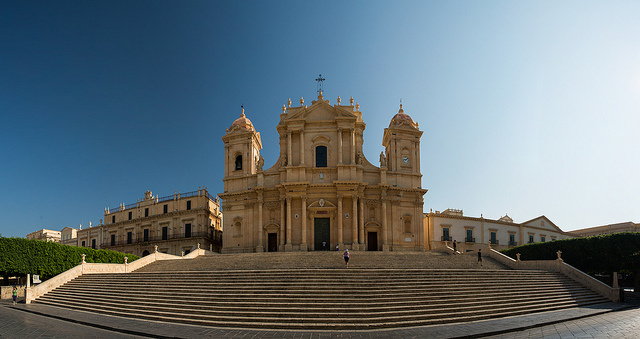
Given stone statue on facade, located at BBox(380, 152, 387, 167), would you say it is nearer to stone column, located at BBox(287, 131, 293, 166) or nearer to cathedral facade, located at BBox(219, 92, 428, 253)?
cathedral facade, located at BBox(219, 92, 428, 253)

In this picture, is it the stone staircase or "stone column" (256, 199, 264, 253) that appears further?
"stone column" (256, 199, 264, 253)

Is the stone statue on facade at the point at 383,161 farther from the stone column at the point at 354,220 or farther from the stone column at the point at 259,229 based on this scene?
the stone column at the point at 259,229

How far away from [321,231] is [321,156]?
6748 millimetres

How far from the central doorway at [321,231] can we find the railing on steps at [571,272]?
13.4 metres

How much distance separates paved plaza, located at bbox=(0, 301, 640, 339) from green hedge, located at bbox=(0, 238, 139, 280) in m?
11.0

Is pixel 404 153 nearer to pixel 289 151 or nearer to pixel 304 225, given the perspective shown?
pixel 289 151

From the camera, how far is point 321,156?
123 feet

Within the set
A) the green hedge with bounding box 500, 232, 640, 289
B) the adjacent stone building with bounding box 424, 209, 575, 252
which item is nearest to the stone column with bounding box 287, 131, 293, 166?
the adjacent stone building with bounding box 424, 209, 575, 252

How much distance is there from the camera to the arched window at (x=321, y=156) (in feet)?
123

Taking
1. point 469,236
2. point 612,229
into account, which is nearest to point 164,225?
point 469,236

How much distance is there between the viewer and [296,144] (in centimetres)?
3769

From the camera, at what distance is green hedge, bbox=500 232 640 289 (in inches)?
957

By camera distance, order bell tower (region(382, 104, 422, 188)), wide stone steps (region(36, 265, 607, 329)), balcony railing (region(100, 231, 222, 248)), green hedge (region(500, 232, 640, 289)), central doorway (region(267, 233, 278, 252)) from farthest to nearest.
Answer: balcony railing (region(100, 231, 222, 248)) → bell tower (region(382, 104, 422, 188)) → central doorway (region(267, 233, 278, 252)) → green hedge (region(500, 232, 640, 289)) → wide stone steps (region(36, 265, 607, 329))

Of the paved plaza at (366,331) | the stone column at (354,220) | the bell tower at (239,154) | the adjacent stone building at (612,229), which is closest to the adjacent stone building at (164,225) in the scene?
the bell tower at (239,154)
